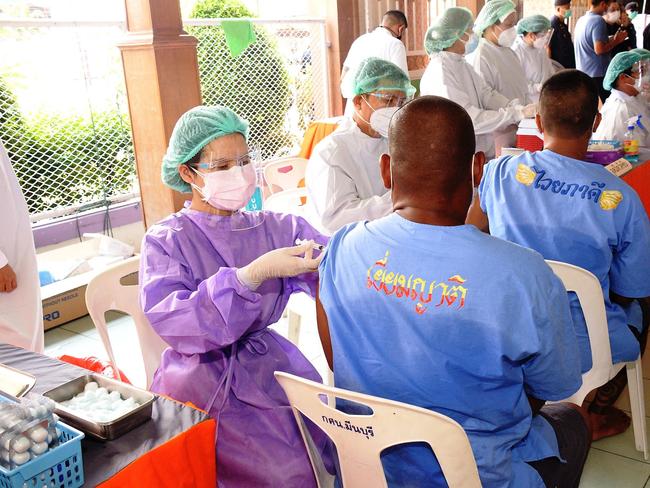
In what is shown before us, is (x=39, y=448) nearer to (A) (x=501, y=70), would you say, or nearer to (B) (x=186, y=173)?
(B) (x=186, y=173)

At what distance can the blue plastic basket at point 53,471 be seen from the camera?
0.98 meters

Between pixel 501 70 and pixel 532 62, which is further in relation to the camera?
pixel 532 62

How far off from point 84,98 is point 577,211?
3.48 metres

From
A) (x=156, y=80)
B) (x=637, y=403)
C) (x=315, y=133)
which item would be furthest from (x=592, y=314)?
(x=315, y=133)

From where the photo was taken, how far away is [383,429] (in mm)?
1093

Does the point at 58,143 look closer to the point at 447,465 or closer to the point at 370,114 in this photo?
the point at 370,114

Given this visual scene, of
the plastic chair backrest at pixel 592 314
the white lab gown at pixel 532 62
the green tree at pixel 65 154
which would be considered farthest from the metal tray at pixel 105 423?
the white lab gown at pixel 532 62

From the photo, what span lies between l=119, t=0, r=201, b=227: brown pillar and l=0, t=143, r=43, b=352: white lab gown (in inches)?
47.9

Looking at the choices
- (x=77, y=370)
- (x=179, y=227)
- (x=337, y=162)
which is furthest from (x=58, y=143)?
(x=77, y=370)

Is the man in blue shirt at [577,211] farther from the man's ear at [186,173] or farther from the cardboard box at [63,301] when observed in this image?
the cardboard box at [63,301]

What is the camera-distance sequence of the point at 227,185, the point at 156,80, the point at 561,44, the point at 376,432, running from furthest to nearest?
1. the point at 561,44
2. the point at 156,80
3. the point at 227,185
4. the point at 376,432

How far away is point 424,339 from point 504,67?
3283 mm

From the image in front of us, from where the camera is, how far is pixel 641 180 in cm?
300

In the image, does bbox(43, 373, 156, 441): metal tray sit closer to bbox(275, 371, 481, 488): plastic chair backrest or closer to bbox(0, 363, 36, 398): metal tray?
bbox(0, 363, 36, 398): metal tray
